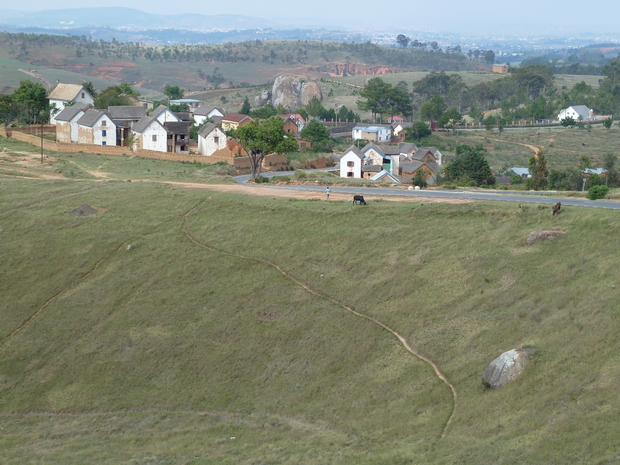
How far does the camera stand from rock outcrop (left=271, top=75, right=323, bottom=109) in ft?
604

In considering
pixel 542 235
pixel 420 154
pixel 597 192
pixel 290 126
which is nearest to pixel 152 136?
pixel 290 126

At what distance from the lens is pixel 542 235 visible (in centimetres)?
3788

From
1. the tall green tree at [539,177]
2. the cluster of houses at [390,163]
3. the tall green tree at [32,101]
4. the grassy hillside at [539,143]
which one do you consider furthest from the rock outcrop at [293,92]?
the tall green tree at [539,177]

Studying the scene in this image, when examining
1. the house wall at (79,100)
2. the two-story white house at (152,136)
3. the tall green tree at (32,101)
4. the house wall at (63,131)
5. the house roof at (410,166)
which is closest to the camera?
the two-story white house at (152,136)

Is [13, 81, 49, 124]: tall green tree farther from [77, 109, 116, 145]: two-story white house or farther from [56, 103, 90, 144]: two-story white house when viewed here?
[77, 109, 116, 145]: two-story white house

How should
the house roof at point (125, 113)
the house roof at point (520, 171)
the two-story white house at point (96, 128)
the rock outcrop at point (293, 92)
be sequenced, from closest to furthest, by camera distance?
the two-story white house at point (96, 128) → the house roof at point (520, 171) → the house roof at point (125, 113) → the rock outcrop at point (293, 92)

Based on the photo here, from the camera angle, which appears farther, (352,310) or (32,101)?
(32,101)

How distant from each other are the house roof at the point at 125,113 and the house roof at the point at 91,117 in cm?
356

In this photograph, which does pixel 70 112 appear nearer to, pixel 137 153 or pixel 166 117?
pixel 166 117

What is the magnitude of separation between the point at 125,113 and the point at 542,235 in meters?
74.4

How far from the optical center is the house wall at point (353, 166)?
289 ft

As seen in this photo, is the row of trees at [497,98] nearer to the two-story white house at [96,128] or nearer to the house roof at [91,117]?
the two-story white house at [96,128]

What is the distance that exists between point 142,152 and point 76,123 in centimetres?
1178

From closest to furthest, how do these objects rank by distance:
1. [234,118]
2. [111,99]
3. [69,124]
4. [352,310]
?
1. [352,310]
2. [69,124]
3. [234,118]
4. [111,99]
